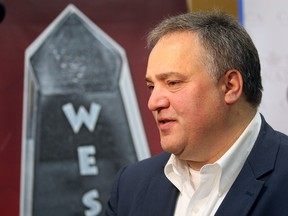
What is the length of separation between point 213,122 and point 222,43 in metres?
0.19

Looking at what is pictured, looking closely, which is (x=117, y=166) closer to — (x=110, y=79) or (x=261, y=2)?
(x=110, y=79)

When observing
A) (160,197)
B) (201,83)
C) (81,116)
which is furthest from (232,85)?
(81,116)

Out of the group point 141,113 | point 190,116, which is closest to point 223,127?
point 190,116

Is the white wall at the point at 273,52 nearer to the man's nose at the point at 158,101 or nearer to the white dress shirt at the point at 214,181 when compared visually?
the white dress shirt at the point at 214,181

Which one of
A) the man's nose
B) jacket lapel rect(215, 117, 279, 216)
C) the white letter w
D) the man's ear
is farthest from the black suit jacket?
the white letter w

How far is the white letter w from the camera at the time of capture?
7.06ft

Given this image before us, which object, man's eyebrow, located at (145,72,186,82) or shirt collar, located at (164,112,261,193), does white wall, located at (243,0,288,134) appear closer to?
shirt collar, located at (164,112,261,193)

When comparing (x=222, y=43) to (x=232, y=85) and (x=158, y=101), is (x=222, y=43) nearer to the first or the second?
(x=232, y=85)

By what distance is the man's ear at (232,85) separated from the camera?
1.33m

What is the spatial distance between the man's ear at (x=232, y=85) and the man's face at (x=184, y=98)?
17mm

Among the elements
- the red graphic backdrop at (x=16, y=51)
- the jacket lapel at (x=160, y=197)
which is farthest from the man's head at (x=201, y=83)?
the red graphic backdrop at (x=16, y=51)

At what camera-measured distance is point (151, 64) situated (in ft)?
4.36

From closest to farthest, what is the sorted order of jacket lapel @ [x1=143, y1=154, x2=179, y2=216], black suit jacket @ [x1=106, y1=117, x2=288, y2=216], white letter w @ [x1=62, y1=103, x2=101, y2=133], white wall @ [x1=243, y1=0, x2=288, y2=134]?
black suit jacket @ [x1=106, y1=117, x2=288, y2=216], jacket lapel @ [x1=143, y1=154, x2=179, y2=216], white wall @ [x1=243, y1=0, x2=288, y2=134], white letter w @ [x1=62, y1=103, x2=101, y2=133]

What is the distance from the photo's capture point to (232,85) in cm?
134
